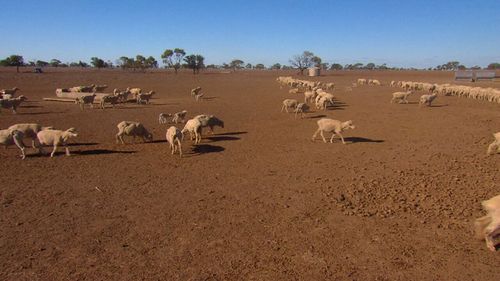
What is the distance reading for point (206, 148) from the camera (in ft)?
46.9

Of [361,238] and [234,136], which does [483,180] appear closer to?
[361,238]

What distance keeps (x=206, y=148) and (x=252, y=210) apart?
20.6 feet

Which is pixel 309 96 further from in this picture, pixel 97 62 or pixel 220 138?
pixel 97 62

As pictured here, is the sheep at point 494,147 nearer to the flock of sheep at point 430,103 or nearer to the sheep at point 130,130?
the flock of sheep at point 430,103

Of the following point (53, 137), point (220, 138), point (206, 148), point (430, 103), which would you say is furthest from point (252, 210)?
point (430, 103)

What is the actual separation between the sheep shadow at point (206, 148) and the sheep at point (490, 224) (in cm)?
929

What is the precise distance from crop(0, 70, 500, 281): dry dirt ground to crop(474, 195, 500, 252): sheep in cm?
22

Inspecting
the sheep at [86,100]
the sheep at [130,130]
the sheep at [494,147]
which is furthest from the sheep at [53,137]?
the sheep at [494,147]

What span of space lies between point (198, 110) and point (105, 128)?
8.45 meters

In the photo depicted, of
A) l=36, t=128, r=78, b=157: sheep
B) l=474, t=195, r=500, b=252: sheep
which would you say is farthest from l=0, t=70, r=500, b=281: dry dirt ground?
l=36, t=128, r=78, b=157: sheep

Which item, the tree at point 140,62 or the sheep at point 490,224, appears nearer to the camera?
the sheep at point 490,224

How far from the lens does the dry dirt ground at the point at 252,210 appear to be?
245 inches

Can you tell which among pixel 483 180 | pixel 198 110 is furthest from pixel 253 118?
pixel 483 180

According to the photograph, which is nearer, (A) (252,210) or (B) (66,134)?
(A) (252,210)
